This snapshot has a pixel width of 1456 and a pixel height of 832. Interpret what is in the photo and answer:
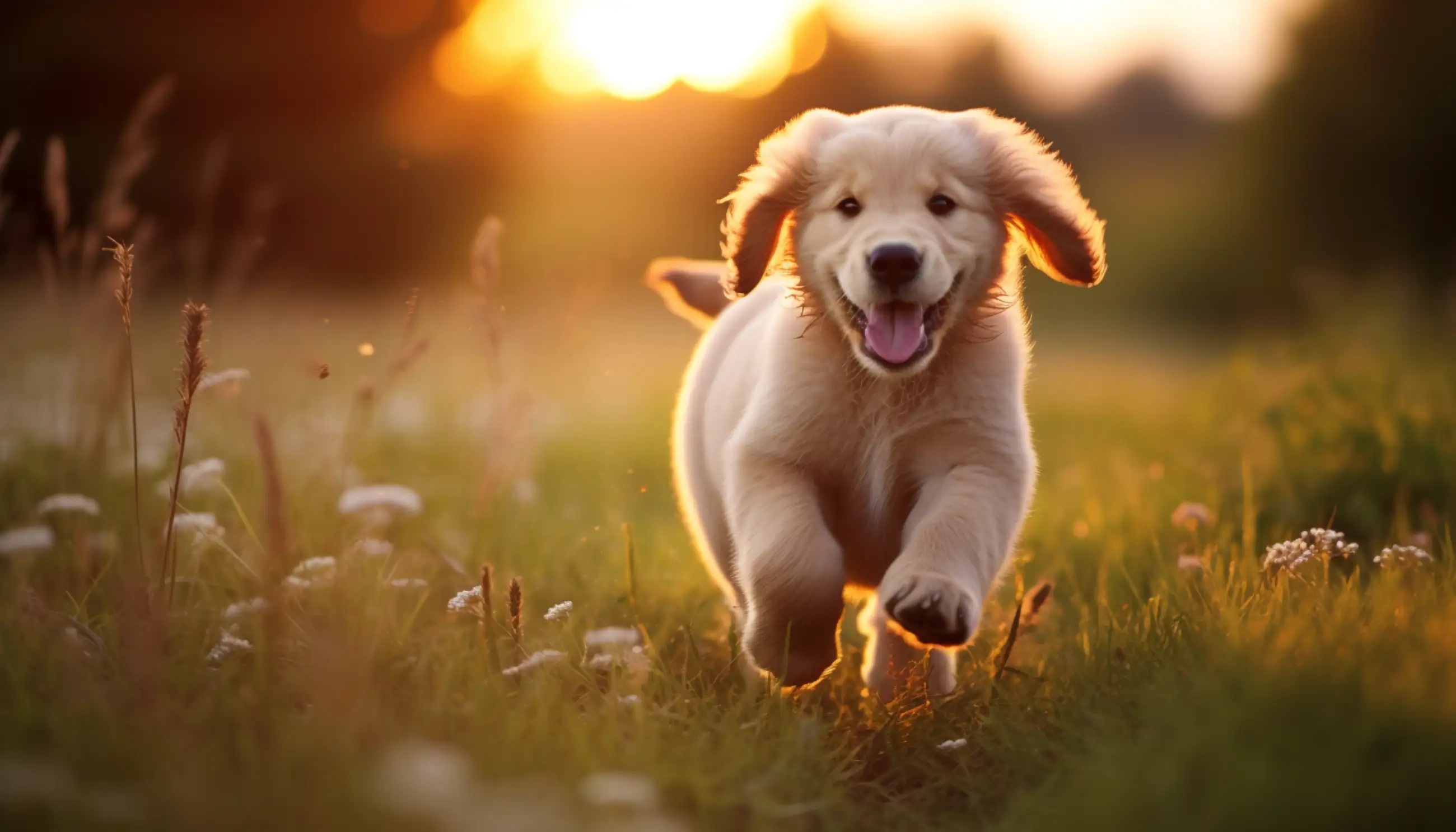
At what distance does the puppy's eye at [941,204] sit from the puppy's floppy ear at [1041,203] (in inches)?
5.6

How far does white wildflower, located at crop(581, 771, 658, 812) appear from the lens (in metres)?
1.80

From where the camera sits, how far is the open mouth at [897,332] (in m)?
2.54

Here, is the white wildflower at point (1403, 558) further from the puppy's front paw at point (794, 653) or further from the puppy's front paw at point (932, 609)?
the puppy's front paw at point (794, 653)

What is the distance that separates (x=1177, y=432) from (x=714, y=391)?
11.9 feet

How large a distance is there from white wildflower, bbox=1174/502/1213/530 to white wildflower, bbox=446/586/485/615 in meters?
2.09

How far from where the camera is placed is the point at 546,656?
257 centimetres

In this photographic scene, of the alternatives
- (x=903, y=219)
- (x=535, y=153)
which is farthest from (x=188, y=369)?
(x=535, y=153)

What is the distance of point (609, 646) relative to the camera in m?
2.87

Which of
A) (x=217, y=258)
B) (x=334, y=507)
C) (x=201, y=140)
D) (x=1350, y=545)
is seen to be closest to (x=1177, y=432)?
(x=1350, y=545)

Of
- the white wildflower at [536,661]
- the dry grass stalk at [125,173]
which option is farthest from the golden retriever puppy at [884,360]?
the dry grass stalk at [125,173]

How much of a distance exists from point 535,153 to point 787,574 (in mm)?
14522

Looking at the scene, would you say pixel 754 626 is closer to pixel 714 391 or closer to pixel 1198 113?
pixel 714 391

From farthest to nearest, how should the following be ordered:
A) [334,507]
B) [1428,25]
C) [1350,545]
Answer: [1428,25] < [334,507] < [1350,545]

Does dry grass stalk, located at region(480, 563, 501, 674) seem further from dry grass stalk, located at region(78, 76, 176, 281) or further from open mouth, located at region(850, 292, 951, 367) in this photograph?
dry grass stalk, located at region(78, 76, 176, 281)
